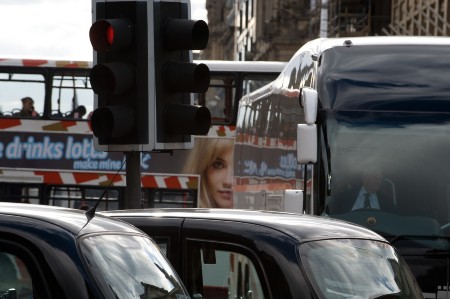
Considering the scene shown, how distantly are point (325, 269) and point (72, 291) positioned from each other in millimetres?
2183

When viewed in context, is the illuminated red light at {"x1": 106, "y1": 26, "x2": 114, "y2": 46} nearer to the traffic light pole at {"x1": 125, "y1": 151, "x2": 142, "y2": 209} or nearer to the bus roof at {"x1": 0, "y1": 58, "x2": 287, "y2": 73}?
the traffic light pole at {"x1": 125, "y1": 151, "x2": 142, "y2": 209}

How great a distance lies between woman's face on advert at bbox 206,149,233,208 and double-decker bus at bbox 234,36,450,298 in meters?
15.1

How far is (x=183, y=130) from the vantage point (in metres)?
10.8

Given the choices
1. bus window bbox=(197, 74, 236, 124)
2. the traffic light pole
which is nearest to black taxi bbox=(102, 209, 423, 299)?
the traffic light pole

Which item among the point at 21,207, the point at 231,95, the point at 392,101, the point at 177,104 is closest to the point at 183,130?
the point at 177,104

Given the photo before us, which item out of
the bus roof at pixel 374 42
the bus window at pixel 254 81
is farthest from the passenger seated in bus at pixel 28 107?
the bus roof at pixel 374 42

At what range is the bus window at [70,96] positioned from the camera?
29.3 meters

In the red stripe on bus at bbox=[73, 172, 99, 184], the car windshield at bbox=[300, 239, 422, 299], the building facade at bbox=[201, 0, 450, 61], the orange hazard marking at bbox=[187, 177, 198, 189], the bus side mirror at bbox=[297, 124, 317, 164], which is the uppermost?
the building facade at bbox=[201, 0, 450, 61]

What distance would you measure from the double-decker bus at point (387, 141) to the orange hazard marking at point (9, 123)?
1559 centimetres

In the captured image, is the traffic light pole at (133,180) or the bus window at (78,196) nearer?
the traffic light pole at (133,180)

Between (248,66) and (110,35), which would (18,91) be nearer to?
(248,66)

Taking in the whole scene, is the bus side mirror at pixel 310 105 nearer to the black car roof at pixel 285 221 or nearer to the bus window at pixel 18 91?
the black car roof at pixel 285 221

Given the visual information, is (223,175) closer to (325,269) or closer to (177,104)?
(177,104)

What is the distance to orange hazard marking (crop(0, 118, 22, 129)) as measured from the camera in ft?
96.1
